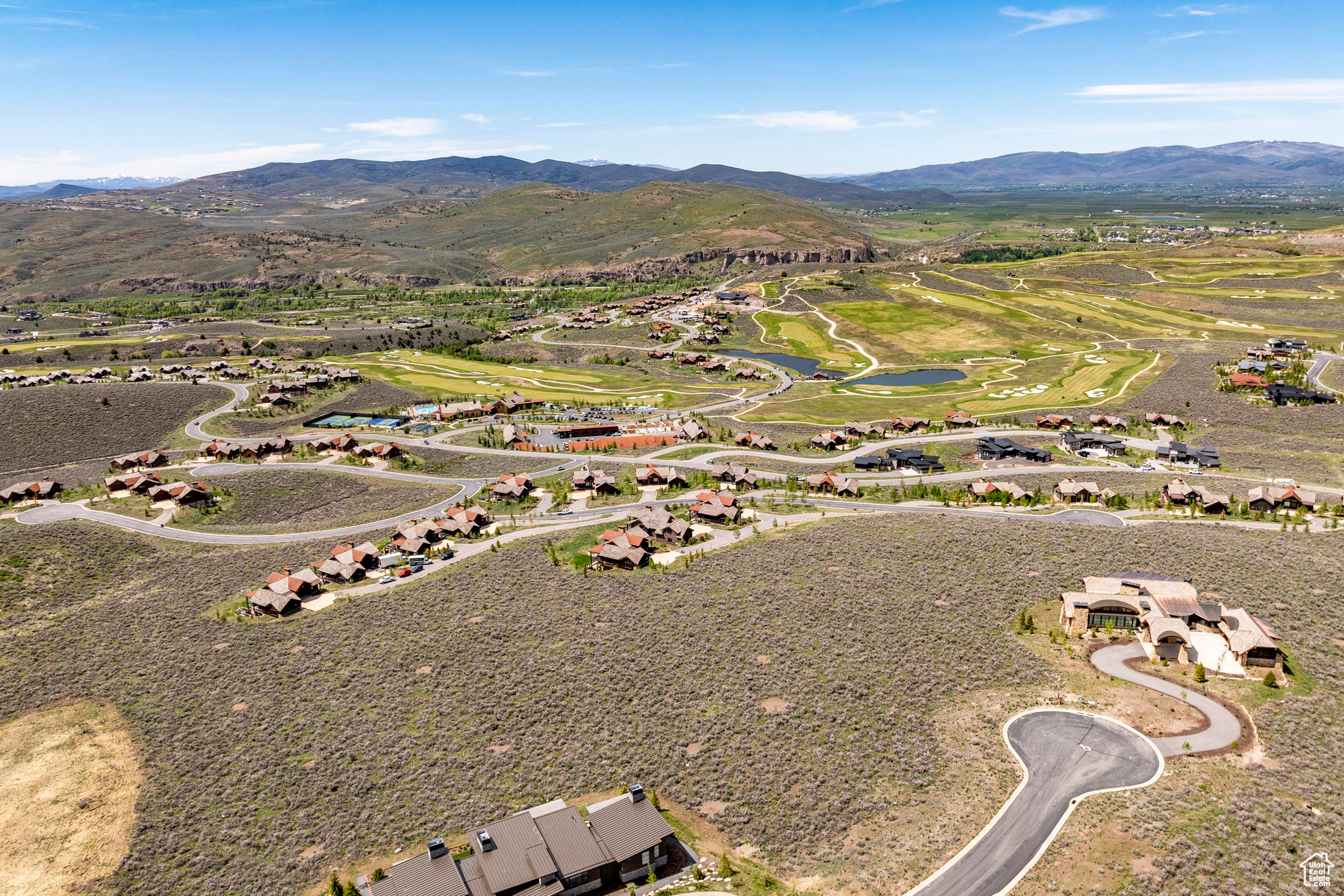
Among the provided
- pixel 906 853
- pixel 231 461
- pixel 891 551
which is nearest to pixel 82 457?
pixel 231 461

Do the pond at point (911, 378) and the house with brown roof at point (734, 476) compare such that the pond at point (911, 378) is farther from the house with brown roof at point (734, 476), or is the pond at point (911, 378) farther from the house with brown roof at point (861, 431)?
the house with brown roof at point (734, 476)

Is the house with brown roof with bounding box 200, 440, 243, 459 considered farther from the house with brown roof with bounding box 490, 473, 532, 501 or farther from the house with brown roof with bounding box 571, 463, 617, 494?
the house with brown roof with bounding box 571, 463, 617, 494

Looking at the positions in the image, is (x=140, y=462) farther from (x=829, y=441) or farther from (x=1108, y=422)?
(x=1108, y=422)

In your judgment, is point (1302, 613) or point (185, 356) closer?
point (1302, 613)

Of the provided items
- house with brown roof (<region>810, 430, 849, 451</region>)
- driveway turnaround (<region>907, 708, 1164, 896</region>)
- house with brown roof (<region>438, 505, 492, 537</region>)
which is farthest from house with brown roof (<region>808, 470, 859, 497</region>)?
driveway turnaround (<region>907, 708, 1164, 896</region>)

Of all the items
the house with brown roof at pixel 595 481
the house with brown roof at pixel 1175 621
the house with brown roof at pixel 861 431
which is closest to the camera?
the house with brown roof at pixel 1175 621

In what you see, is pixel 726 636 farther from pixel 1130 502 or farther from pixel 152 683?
pixel 1130 502

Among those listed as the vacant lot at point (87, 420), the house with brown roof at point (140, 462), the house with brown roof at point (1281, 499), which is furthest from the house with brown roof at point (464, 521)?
the house with brown roof at point (1281, 499)
